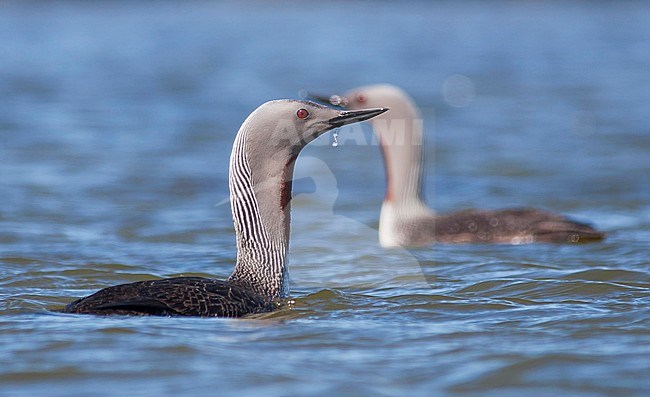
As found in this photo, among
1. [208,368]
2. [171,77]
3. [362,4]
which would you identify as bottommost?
[208,368]

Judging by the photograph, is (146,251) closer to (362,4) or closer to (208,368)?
(208,368)

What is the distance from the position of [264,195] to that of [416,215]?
11.6ft

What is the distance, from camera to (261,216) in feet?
22.9

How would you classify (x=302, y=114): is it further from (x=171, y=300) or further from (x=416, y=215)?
(x=416, y=215)

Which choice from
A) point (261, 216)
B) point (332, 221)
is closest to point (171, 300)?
point (261, 216)

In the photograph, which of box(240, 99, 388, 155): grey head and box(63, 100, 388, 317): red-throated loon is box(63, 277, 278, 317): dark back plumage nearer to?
box(63, 100, 388, 317): red-throated loon

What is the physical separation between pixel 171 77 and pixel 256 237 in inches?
698

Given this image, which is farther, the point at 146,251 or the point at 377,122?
the point at 377,122

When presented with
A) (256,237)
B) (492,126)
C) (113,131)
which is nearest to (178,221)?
(256,237)

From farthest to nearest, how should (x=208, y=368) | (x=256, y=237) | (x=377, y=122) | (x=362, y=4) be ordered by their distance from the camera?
(x=362, y=4) → (x=377, y=122) → (x=256, y=237) → (x=208, y=368)

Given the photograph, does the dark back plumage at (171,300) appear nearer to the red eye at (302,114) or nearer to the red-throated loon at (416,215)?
the red eye at (302,114)

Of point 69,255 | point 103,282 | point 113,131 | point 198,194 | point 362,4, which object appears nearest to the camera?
point 103,282

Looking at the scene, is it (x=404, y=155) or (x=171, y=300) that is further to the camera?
(x=404, y=155)

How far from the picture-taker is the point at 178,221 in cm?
1092
